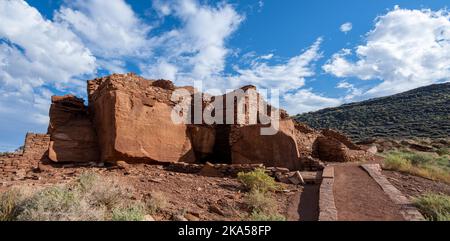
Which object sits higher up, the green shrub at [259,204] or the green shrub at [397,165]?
the green shrub at [397,165]

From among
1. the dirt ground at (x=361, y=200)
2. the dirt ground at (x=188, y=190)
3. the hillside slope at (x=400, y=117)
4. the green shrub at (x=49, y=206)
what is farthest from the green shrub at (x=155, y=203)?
the hillside slope at (x=400, y=117)

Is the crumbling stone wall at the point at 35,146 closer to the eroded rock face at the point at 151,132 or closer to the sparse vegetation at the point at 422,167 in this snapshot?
the eroded rock face at the point at 151,132

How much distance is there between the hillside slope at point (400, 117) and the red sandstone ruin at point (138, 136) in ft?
72.6

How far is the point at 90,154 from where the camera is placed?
9562mm

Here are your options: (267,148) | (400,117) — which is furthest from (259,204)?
(400,117)

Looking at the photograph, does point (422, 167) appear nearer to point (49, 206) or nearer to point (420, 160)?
point (420, 160)

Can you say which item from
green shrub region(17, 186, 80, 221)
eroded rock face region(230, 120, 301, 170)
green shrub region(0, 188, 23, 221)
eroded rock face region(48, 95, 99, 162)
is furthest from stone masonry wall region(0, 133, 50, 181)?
eroded rock face region(230, 120, 301, 170)

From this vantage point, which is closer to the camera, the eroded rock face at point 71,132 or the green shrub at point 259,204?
the green shrub at point 259,204

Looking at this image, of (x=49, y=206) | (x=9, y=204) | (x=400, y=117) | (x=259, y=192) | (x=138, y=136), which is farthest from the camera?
(x=400, y=117)

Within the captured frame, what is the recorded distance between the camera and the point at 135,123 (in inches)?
373

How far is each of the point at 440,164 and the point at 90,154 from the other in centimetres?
1293

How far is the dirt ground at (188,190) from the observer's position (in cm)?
Answer: 552

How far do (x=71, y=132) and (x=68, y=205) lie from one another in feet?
20.3
